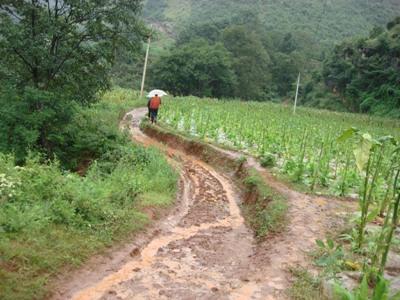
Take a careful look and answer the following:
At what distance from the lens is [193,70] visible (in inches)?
1925

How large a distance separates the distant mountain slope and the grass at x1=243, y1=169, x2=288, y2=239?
278ft

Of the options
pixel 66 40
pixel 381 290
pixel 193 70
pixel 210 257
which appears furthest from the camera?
pixel 193 70

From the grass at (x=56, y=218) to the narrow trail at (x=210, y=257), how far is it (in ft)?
1.24

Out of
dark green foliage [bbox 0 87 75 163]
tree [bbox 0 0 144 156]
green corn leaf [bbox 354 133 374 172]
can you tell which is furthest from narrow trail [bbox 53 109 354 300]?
tree [bbox 0 0 144 156]

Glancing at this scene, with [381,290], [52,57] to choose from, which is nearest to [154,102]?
[52,57]

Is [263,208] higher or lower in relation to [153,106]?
lower

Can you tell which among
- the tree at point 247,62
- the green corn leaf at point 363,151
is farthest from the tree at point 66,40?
the tree at point 247,62

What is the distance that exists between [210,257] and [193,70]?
4266cm

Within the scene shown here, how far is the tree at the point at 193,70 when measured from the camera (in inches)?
1917

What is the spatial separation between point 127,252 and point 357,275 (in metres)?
3.65

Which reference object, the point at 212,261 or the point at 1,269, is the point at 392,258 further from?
the point at 1,269

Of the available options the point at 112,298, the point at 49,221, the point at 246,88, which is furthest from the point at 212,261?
the point at 246,88

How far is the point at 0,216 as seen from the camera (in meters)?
6.27

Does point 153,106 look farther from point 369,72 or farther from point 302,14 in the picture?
point 302,14
